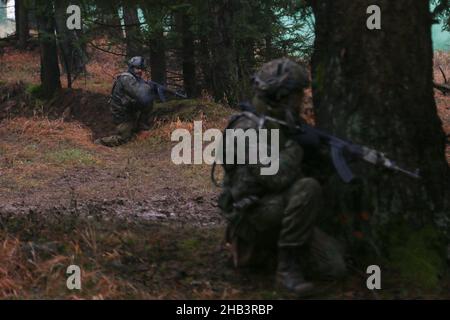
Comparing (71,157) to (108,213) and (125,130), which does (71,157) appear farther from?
(108,213)

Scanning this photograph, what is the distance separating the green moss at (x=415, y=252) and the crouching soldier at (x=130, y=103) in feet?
34.0

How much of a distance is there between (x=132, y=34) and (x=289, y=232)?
12.7 m

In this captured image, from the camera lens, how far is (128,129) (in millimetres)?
14914

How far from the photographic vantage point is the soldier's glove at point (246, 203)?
4727mm

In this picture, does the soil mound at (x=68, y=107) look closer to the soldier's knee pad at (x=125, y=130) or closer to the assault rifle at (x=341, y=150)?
the soldier's knee pad at (x=125, y=130)

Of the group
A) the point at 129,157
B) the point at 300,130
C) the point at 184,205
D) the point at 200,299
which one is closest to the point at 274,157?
the point at 300,130

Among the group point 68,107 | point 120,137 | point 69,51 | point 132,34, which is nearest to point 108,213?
point 120,137

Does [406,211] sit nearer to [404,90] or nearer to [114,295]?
[404,90]

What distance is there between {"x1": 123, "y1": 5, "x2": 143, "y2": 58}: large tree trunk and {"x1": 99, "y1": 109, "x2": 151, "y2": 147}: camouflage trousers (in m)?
2.07

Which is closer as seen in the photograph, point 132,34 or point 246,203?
point 246,203

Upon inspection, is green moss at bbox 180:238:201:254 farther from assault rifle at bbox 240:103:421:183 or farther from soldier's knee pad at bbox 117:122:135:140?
soldier's knee pad at bbox 117:122:135:140

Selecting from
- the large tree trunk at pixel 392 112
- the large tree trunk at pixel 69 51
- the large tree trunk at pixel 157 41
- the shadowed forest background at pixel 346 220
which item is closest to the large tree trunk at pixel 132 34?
the large tree trunk at pixel 157 41

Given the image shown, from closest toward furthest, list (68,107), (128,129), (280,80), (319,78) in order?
(280,80), (319,78), (128,129), (68,107)
